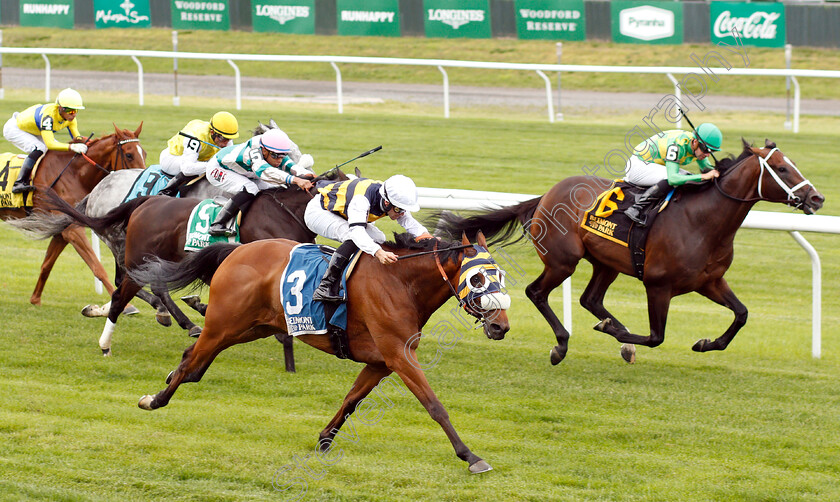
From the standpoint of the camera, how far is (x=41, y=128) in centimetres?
793

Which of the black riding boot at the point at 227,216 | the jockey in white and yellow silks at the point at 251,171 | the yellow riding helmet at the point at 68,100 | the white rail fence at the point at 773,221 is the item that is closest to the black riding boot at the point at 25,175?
the yellow riding helmet at the point at 68,100

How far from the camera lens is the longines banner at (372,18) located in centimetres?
2103

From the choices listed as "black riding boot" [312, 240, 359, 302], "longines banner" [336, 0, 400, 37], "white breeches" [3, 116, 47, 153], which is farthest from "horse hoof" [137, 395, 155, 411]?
"longines banner" [336, 0, 400, 37]

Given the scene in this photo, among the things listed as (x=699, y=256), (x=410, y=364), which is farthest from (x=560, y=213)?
(x=410, y=364)

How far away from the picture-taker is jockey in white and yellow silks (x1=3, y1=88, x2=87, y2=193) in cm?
780

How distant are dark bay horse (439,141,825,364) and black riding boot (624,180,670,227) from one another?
8 centimetres

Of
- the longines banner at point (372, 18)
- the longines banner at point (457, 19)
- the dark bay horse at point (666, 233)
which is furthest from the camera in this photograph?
the longines banner at point (372, 18)

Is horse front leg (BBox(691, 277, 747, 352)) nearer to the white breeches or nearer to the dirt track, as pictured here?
the white breeches

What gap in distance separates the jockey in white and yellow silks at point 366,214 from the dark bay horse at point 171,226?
45.7 inches

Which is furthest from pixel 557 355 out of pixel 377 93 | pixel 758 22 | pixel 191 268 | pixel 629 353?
pixel 758 22

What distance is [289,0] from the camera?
2155cm

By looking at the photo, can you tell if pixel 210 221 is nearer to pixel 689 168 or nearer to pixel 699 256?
pixel 699 256

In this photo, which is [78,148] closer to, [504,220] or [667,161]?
[504,220]

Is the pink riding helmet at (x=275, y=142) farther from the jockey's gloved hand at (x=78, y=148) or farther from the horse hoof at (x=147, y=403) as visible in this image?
the jockey's gloved hand at (x=78, y=148)
